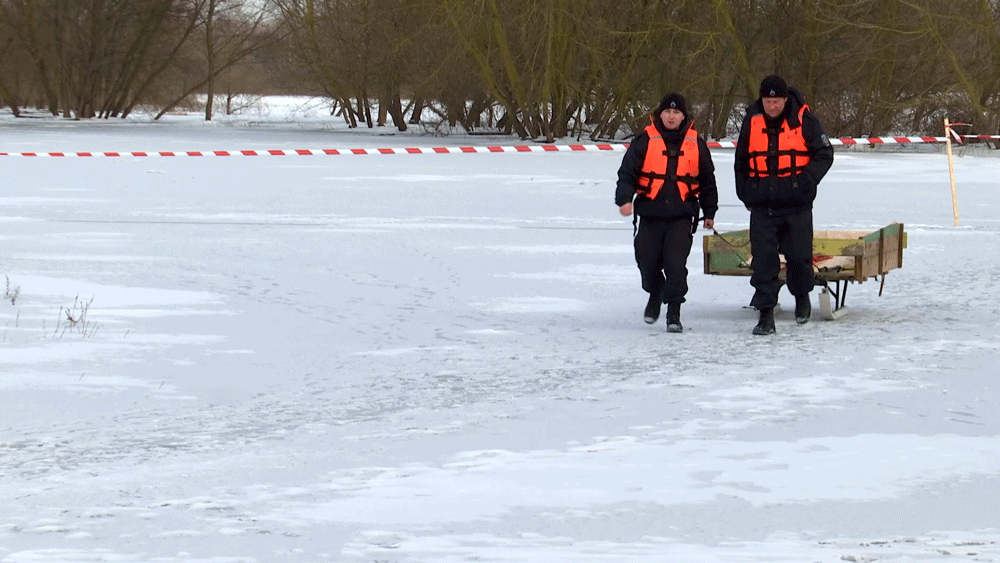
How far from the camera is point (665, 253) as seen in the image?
8805 millimetres

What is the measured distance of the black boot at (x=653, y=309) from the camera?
884 cm

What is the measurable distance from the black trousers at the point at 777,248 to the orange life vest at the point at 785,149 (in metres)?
0.26

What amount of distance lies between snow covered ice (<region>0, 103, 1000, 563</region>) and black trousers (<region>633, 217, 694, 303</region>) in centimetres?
28

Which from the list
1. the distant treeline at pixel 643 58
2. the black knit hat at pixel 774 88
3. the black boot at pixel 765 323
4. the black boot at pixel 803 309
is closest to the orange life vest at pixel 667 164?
the black knit hat at pixel 774 88

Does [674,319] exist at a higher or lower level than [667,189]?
lower

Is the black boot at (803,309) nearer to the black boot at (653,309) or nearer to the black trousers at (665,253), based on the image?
the black trousers at (665,253)

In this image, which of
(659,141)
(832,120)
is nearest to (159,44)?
(832,120)

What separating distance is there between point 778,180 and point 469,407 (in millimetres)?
2972

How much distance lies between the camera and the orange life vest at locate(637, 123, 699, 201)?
8.65 meters

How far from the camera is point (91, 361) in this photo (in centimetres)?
733

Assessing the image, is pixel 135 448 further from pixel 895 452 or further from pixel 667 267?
pixel 667 267

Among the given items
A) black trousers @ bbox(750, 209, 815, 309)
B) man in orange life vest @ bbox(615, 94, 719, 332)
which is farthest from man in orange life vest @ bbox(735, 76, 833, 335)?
man in orange life vest @ bbox(615, 94, 719, 332)

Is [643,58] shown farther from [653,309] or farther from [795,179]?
[795,179]

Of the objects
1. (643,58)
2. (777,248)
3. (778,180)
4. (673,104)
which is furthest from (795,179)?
(643,58)
